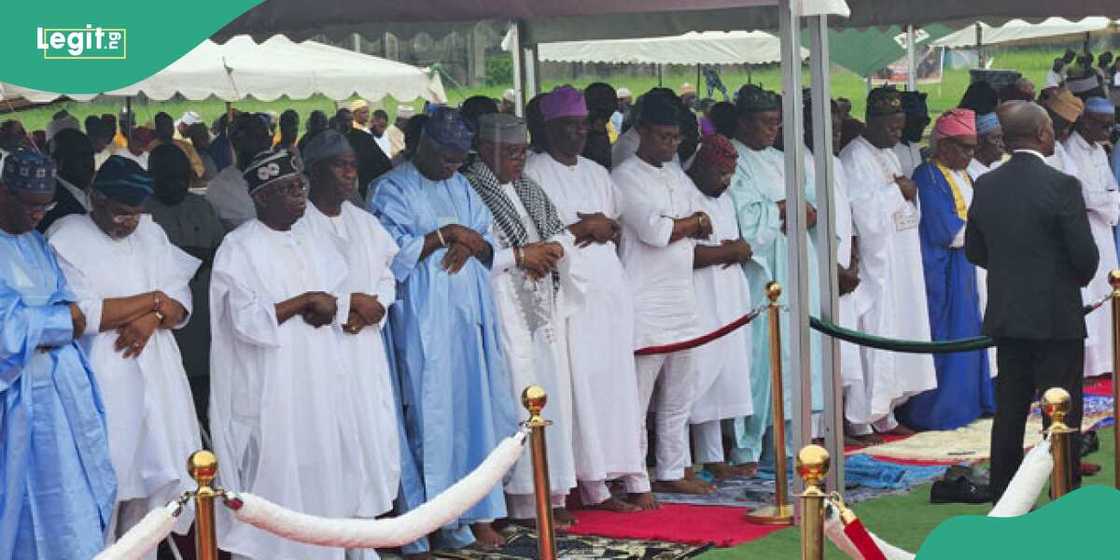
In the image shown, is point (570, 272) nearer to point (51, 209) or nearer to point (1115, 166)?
point (51, 209)

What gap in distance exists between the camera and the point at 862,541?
5.34 meters

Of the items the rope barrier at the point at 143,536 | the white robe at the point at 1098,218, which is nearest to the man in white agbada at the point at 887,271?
the white robe at the point at 1098,218

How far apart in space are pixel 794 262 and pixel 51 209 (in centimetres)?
320

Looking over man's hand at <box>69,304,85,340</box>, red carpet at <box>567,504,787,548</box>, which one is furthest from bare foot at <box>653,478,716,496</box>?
man's hand at <box>69,304,85,340</box>

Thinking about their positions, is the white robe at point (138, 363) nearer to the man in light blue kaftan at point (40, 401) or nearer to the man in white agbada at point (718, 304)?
the man in light blue kaftan at point (40, 401)

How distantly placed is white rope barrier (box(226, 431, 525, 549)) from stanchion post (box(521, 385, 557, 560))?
0.91 ft

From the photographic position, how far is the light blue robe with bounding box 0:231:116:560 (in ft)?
23.7

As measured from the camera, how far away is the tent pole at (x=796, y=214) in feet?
29.0

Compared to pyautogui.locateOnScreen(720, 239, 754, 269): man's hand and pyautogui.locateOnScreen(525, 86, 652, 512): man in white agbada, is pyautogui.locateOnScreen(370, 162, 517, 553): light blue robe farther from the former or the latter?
pyautogui.locateOnScreen(720, 239, 754, 269): man's hand

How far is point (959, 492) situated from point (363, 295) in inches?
126

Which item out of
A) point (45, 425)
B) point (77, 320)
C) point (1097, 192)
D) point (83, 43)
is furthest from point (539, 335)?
point (1097, 192)

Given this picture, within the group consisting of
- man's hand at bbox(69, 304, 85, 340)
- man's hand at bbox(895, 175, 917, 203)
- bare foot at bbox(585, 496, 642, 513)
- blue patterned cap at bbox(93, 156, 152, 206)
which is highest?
blue patterned cap at bbox(93, 156, 152, 206)

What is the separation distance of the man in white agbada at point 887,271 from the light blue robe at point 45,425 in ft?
18.1

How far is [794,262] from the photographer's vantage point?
9008 millimetres
